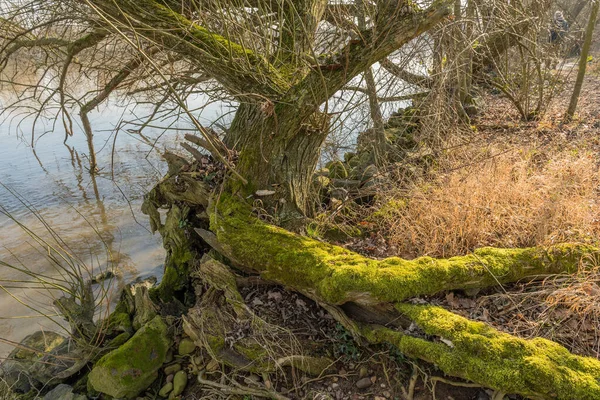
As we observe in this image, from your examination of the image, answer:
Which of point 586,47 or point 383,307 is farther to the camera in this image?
point 586,47

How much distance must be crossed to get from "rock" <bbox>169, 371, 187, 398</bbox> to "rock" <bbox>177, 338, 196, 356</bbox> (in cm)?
19

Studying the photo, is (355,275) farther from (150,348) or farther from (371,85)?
(371,85)

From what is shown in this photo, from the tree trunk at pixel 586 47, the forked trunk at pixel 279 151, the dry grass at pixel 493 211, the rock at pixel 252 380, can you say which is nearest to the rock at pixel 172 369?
the rock at pixel 252 380

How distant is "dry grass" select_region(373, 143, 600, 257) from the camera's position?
346cm

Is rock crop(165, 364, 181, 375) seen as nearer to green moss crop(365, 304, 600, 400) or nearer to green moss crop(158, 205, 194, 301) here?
green moss crop(158, 205, 194, 301)

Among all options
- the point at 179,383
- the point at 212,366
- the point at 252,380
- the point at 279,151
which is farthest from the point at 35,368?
the point at 279,151

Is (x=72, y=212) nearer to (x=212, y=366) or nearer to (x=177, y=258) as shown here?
(x=177, y=258)

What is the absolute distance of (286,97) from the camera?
13.1 ft

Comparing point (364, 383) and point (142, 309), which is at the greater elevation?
point (142, 309)

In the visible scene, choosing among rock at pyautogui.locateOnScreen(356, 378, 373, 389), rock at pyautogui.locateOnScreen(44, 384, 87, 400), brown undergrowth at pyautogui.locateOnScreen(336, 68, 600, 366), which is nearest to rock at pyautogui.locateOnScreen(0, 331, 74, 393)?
rock at pyautogui.locateOnScreen(44, 384, 87, 400)

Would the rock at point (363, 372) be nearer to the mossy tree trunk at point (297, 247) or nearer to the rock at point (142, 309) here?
the mossy tree trunk at point (297, 247)

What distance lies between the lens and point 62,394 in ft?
12.3

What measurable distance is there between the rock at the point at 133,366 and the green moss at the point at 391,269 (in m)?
1.40

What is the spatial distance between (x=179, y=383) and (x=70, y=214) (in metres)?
7.02
